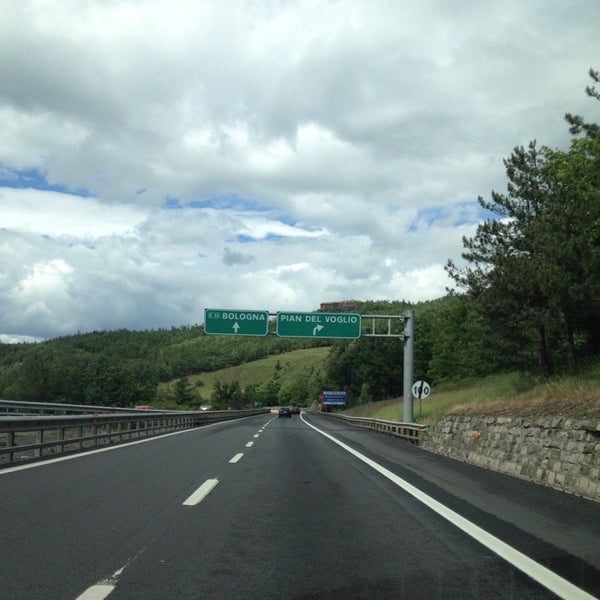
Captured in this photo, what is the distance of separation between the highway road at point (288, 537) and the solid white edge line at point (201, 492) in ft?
0.17

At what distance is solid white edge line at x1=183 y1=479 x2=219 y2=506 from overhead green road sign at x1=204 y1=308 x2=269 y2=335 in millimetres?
21901

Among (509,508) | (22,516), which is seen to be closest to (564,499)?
(509,508)

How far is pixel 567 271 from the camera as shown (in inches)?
859

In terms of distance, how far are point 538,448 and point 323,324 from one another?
20.6 metres

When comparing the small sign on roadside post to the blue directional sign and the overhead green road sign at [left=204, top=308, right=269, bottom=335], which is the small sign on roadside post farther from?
the blue directional sign

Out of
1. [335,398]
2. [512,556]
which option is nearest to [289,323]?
[512,556]

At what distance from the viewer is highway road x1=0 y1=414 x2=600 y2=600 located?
16.0 feet

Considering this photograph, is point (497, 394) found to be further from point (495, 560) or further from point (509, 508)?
point (495, 560)

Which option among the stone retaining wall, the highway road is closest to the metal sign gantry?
the stone retaining wall

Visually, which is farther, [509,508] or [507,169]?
[507,169]

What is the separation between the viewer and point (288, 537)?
21.7ft

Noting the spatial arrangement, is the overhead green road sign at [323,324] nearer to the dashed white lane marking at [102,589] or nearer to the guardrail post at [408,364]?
the guardrail post at [408,364]

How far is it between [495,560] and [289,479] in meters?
6.27

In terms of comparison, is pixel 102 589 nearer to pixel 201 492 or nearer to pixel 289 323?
pixel 201 492
